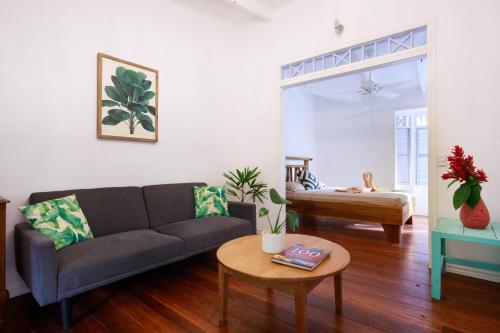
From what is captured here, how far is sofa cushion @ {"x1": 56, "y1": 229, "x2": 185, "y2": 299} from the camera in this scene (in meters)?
1.62

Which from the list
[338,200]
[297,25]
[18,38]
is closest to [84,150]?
[18,38]

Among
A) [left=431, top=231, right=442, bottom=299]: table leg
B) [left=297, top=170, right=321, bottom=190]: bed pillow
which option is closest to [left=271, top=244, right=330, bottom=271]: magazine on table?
[left=431, top=231, right=442, bottom=299]: table leg

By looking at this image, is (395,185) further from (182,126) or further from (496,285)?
(182,126)

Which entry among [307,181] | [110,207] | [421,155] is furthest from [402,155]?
[110,207]

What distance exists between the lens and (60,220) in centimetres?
195

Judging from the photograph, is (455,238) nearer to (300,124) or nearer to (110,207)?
(110,207)

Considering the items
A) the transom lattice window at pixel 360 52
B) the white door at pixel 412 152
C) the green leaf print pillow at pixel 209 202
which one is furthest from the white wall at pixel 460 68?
the white door at pixel 412 152

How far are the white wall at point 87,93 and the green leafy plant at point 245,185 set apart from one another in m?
0.33

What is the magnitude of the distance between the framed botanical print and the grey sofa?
2.03 feet

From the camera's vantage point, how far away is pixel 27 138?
84.8 inches

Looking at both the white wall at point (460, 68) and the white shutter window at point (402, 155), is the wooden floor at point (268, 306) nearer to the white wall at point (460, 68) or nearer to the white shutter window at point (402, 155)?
the white wall at point (460, 68)

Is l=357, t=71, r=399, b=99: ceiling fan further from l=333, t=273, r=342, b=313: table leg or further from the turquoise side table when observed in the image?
l=333, t=273, r=342, b=313: table leg

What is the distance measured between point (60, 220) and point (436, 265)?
9.17 ft

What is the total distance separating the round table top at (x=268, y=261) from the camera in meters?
1.37
